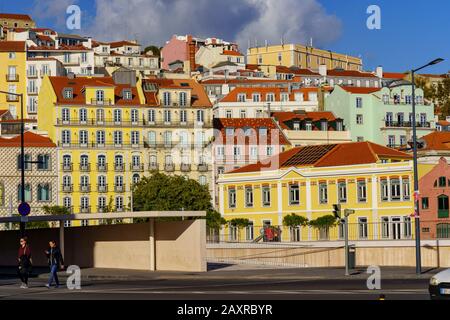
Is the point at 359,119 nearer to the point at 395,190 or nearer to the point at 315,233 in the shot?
the point at 395,190

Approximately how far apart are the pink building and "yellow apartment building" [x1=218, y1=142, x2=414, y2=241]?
271 centimetres

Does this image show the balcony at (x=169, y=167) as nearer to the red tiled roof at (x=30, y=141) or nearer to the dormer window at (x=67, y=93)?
the dormer window at (x=67, y=93)

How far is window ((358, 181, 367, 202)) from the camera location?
100000mm

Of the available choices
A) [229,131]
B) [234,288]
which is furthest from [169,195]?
[234,288]

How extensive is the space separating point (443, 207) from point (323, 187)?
31.5 ft

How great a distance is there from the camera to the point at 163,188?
118438 mm

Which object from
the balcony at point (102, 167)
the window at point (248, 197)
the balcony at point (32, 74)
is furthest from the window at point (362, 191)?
the balcony at point (32, 74)

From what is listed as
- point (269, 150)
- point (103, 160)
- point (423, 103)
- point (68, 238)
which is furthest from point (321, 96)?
point (68, 238)

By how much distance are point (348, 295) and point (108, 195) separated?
89.7m

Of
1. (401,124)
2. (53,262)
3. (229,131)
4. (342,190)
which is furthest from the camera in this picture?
(401,124)

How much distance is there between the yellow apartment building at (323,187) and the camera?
97.8 metres

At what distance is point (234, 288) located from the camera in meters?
44.5

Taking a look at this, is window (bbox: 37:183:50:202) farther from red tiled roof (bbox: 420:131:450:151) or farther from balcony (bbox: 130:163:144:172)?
red tiled roof (bbox: 420:131:450:151)
